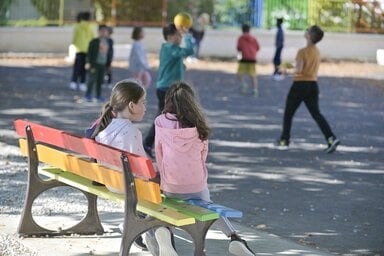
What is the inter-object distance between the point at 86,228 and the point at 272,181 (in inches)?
134

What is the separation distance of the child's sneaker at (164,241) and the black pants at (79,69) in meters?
14.0

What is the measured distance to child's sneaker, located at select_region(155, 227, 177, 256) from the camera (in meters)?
6.98

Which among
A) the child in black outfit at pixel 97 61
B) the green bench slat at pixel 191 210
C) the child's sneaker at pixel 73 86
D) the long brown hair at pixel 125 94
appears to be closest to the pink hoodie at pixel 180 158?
the green bench slat at pixel 191 210

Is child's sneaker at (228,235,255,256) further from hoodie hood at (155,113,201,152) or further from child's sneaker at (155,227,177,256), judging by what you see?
hoodie hood at (155,113,201,152)

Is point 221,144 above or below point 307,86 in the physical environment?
below

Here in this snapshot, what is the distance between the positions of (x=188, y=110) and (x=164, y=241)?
929mm

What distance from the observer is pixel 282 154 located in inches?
510

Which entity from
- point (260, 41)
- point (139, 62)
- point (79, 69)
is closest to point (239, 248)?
point (139, 62)

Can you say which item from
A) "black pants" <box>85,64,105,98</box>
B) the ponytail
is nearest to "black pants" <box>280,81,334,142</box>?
"black pants" <box>85,64,105,98</box>

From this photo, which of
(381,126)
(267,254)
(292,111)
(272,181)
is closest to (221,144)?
(292,111)

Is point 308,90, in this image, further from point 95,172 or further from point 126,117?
A: point 95,172

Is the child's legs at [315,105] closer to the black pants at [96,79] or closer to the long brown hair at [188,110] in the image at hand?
the black pants at [96,79]

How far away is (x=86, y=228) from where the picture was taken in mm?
8062

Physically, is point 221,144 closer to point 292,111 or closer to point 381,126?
point 292,111
